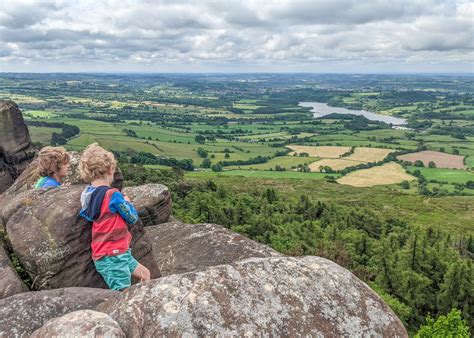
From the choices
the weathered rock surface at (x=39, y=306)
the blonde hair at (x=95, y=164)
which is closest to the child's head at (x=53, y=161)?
the blonde hair at (x=95, y=164)

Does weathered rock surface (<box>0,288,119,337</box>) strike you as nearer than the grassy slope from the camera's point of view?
Yes

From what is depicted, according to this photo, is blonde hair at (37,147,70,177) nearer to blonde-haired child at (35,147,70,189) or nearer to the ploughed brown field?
blonde-haired child at (35,147,70,189)

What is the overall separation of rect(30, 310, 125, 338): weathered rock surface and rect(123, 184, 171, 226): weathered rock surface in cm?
1423

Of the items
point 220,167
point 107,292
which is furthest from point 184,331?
point 220,167

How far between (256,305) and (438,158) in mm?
197909

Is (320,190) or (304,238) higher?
(304,238)

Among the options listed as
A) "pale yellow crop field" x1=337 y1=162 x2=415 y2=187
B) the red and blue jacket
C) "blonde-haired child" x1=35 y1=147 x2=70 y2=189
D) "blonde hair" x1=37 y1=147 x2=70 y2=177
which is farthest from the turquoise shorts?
"pale yellow crop field" x1=337 y1=162 x2=415 y2=187

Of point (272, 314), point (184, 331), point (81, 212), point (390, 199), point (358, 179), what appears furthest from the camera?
point (358, 179)

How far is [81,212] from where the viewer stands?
1150cm

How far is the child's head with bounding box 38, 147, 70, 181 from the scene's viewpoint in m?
13.6

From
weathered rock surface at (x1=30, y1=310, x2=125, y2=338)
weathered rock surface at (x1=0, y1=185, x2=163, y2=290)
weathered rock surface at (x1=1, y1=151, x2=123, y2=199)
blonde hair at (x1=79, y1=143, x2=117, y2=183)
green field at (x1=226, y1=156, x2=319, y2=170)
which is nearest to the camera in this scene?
weathered rock surface at (x1=30, y1=310, x2=125, y2=338)

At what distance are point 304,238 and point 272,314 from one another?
43454 millimetres

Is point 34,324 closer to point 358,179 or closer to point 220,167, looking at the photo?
point 358,179

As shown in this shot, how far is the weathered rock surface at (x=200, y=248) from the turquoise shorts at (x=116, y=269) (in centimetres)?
486
